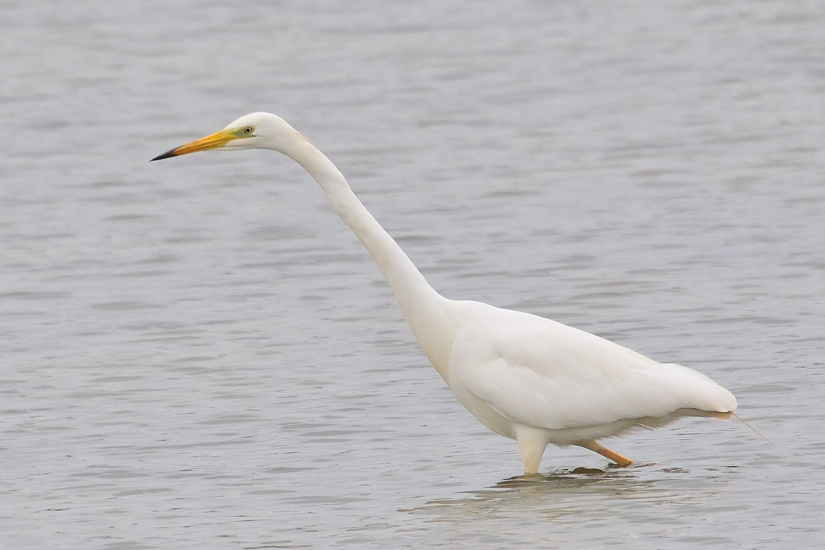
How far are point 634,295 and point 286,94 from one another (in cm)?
1049

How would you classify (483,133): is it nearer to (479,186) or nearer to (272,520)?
(479,186)

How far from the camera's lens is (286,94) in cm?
2328

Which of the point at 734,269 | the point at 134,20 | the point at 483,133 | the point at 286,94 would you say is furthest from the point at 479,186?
the point at 134,20

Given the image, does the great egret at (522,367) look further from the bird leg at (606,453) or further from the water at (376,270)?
the water at (376,270)

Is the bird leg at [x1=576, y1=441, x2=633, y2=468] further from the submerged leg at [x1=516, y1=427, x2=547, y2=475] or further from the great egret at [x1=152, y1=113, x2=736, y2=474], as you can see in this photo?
the submerged leg at [x1=516, y1=427, x2=547, y2=475]

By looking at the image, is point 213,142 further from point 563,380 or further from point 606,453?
point 606,453

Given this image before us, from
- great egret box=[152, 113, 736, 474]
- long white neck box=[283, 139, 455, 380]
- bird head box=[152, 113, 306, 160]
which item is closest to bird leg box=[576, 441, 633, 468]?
great egret box=[152, 113, 736, 474]

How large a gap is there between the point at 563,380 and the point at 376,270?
5.82 meters

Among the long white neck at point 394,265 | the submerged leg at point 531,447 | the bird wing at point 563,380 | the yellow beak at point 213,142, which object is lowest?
the submerged leg at point 531,447

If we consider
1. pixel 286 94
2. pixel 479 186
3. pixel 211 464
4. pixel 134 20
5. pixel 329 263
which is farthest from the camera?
pixel 134 20

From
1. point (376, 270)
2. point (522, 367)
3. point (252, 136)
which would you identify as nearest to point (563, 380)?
point (522, 367)

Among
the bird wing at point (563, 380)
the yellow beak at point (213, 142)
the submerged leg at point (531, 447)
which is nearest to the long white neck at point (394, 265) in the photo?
the bird wing at point (563, 380)

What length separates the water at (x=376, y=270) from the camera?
9.34 metres

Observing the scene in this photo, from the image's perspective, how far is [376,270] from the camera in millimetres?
15141
